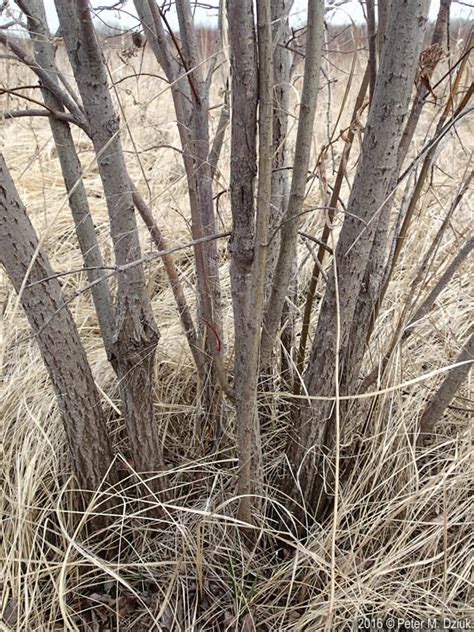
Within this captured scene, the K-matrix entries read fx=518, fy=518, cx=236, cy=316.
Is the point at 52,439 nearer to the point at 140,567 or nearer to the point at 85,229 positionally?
the point at 140,567

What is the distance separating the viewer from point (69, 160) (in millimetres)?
946

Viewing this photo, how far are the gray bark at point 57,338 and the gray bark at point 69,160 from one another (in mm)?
71

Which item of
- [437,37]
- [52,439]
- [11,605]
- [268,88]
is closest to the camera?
[268,88]

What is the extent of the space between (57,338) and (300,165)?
0.47m

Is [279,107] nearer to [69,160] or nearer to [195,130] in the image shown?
[195,130]

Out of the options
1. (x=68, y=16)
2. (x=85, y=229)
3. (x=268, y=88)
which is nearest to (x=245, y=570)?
(x=85, y=229)

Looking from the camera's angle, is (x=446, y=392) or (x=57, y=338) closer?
(x=57, y=338)

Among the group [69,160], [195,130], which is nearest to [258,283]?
[195,130]

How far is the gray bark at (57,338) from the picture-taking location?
755mm

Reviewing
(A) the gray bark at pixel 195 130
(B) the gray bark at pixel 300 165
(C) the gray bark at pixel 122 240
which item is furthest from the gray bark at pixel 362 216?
(C) the gray bark at pixel 122 240

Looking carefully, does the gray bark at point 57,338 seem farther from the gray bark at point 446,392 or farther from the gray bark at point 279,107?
the gray bark at point 446,392

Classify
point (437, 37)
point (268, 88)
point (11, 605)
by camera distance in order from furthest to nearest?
point (11, 605) → point (437, 37) → point (268, 88)

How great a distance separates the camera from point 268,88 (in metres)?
0.60

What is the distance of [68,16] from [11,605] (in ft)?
3.14
